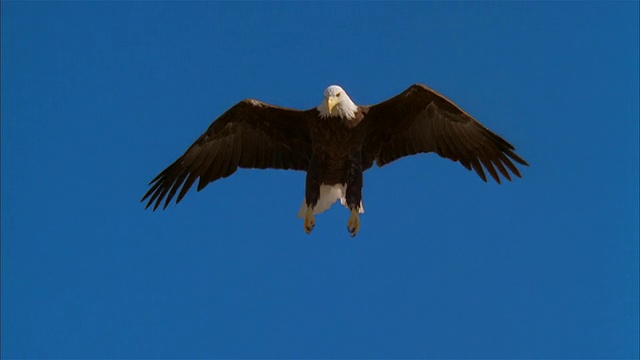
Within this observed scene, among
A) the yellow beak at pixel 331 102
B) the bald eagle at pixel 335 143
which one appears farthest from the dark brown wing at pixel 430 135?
the yellow beak at pixel 331 102

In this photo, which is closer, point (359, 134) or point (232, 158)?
point (359, 134)

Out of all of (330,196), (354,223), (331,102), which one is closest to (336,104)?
(331,102)

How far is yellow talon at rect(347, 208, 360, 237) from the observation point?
11930mm

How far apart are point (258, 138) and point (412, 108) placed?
5.92 feet

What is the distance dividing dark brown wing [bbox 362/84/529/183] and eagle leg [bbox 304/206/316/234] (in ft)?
2.70

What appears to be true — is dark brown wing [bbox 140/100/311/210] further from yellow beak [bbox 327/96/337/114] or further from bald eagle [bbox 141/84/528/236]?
yellow beak [bbox 327/96/337/114]

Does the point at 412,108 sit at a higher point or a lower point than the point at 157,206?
higher

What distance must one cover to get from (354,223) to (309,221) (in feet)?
1.66

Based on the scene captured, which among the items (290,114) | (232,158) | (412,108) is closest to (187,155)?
(232,158)

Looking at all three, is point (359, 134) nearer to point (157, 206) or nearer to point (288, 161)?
point (288, 161)

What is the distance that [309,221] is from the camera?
12.1 meters

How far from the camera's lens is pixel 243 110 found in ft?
40.0

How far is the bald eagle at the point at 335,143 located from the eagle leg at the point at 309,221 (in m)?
0.01

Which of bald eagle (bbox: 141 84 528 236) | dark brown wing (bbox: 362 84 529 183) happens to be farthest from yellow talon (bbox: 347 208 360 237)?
dark brown wing (bbox: 362 84 529 183)
